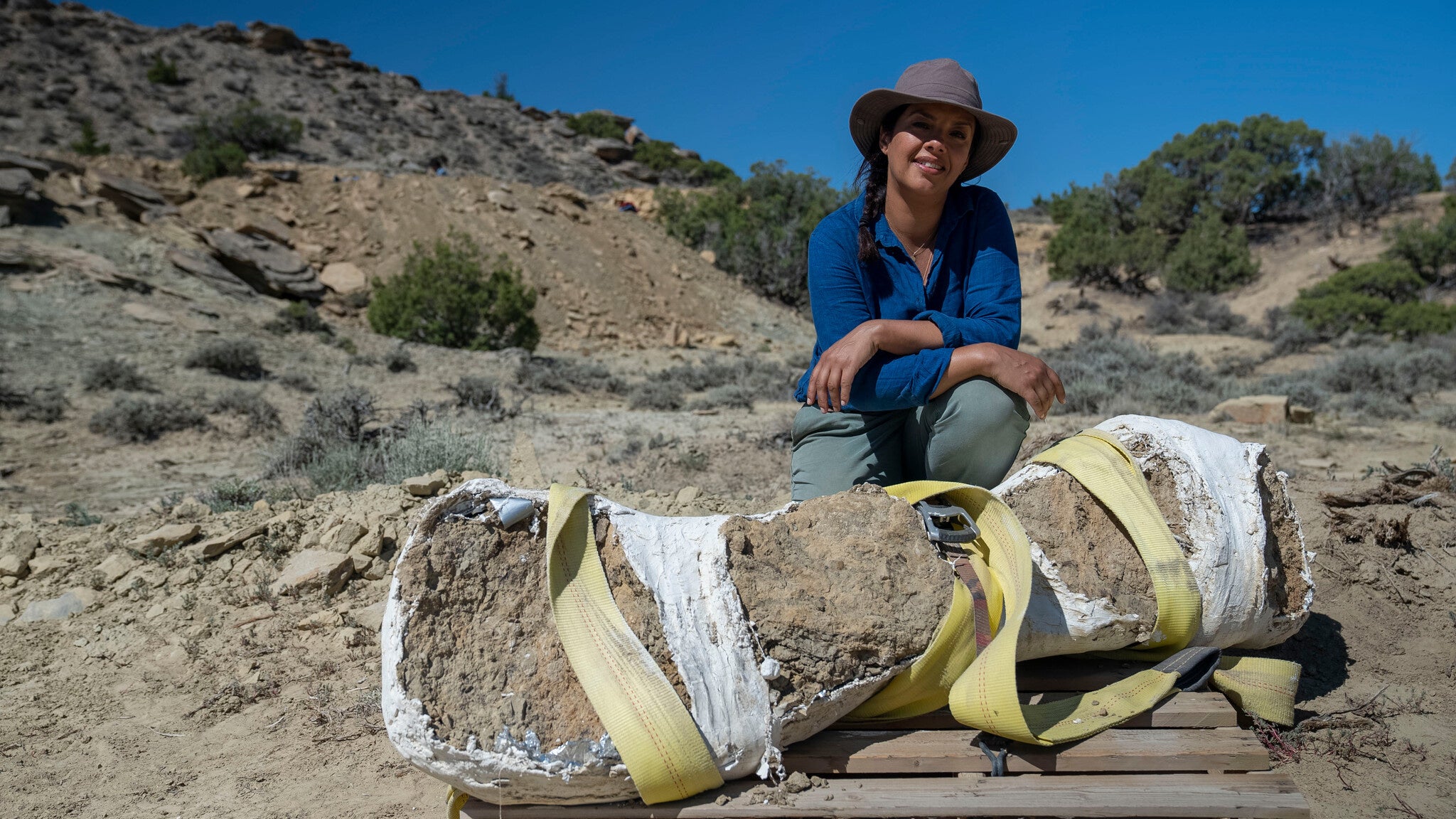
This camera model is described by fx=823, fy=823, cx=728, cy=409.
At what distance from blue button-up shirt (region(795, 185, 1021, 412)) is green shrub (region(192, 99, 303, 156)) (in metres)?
22.4

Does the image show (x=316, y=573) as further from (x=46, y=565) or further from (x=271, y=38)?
(x=271, y=38)

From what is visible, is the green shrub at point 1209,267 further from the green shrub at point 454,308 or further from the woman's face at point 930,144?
the woman's face at point 930,144

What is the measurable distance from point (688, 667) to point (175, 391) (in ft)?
25.3

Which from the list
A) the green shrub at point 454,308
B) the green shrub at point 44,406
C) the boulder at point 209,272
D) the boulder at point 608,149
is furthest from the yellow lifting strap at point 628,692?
the boulder at point 608,149

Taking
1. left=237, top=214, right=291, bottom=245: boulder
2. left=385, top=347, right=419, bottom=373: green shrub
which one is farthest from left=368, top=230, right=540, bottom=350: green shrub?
left=237, top=214, right=291, bottom=245: boulder

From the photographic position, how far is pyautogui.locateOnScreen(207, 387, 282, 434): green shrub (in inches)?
265

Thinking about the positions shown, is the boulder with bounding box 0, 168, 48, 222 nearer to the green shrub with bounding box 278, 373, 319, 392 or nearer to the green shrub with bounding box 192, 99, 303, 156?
the green shrub with bounding box 278, 373, 319, 392

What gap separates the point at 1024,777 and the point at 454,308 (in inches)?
439

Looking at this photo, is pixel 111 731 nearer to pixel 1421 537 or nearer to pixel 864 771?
pixel 864 771

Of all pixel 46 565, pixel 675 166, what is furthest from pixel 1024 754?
pixel 675 166

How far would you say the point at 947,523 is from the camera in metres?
1.76

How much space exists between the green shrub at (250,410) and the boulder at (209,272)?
5.27 m

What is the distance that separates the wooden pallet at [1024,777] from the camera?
140cm

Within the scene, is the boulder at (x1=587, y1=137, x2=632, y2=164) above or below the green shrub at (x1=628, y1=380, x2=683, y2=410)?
above
